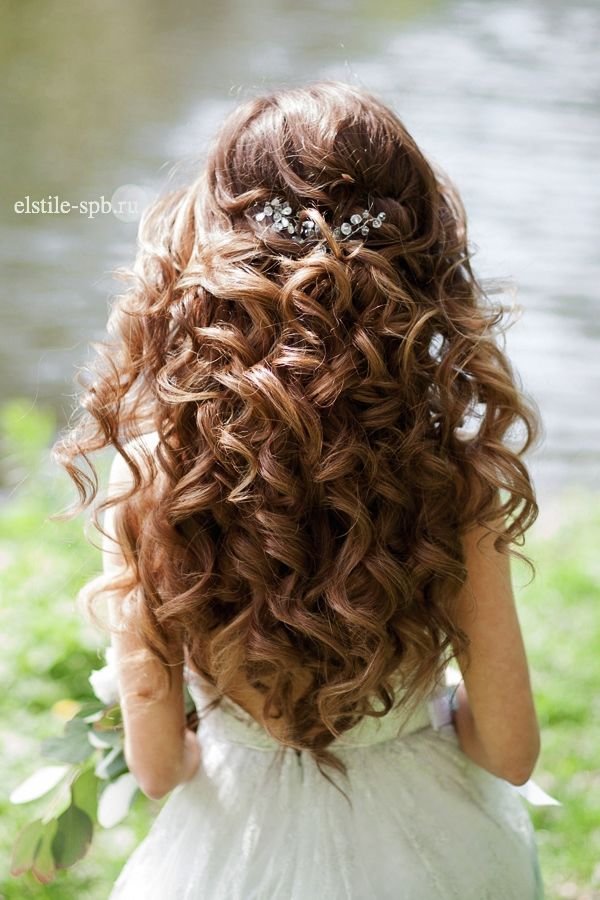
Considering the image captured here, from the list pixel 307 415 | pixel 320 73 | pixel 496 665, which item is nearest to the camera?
pixel 307 415

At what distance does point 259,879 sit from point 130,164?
3.79m

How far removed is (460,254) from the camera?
1.18m

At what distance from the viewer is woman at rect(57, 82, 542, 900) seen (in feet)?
3.51

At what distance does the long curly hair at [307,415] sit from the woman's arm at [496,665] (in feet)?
0.07

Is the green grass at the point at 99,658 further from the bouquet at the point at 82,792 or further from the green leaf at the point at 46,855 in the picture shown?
the green leaf at the point at 46,855

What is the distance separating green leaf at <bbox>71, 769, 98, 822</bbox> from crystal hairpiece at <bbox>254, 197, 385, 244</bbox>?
0.87 m

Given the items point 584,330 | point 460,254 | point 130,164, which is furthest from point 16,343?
point 460,254

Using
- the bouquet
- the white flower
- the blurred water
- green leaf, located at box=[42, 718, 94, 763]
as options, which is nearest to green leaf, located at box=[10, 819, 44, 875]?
the bouquet

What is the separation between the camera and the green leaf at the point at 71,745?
1431 mm

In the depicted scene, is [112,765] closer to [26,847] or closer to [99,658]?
[26,847]

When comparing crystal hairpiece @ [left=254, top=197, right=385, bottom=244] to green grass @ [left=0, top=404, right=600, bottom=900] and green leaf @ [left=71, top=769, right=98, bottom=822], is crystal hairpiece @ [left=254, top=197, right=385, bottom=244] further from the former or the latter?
green leaf @ [left=71, top=769, right=98, bottom=822]

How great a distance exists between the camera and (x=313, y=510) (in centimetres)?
112

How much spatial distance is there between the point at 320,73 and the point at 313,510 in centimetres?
286

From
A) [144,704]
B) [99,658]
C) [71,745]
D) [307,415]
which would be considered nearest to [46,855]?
[71,745]
